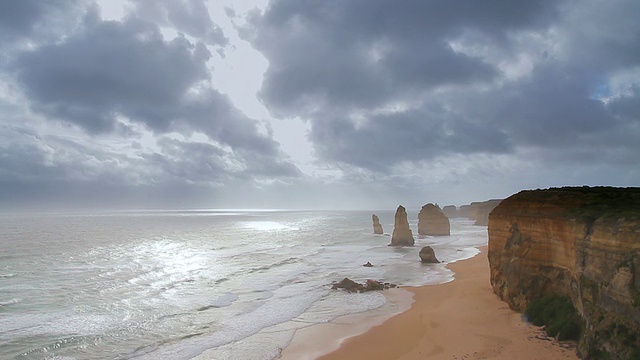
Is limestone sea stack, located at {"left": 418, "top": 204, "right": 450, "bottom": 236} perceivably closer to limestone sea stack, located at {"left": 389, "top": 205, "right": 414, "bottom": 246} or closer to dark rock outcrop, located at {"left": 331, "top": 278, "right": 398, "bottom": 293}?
limestone sea stack, located at {"left": 389, "top": 205, "right": 414, "bottom": 246}

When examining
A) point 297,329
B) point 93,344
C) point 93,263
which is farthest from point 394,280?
point 93,263

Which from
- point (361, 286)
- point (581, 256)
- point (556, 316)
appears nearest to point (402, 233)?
point (361, 286)

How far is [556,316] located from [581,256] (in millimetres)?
4072

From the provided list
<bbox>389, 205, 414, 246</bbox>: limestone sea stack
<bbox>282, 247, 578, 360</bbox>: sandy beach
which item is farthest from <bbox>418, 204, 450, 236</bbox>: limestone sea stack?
<bbox>282, 247, 578, 360</bbox>: sandy beach

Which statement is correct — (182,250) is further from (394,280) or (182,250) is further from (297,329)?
(297,329)

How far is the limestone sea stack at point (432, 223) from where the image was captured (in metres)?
98.6

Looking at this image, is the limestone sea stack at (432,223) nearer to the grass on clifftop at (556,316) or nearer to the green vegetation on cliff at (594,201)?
the green vegetation on cliff at (594,201)

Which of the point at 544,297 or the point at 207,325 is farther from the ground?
the point at 544,297

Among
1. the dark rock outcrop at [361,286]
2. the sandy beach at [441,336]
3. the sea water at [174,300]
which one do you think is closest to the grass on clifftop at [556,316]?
the sandy beach at [441,336]

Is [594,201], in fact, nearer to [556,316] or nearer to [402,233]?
[556,316]

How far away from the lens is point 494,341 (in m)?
17.3

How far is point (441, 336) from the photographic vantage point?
62.8 feet

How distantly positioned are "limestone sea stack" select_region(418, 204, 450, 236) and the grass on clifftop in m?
82.2

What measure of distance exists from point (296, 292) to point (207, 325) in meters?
11.3
